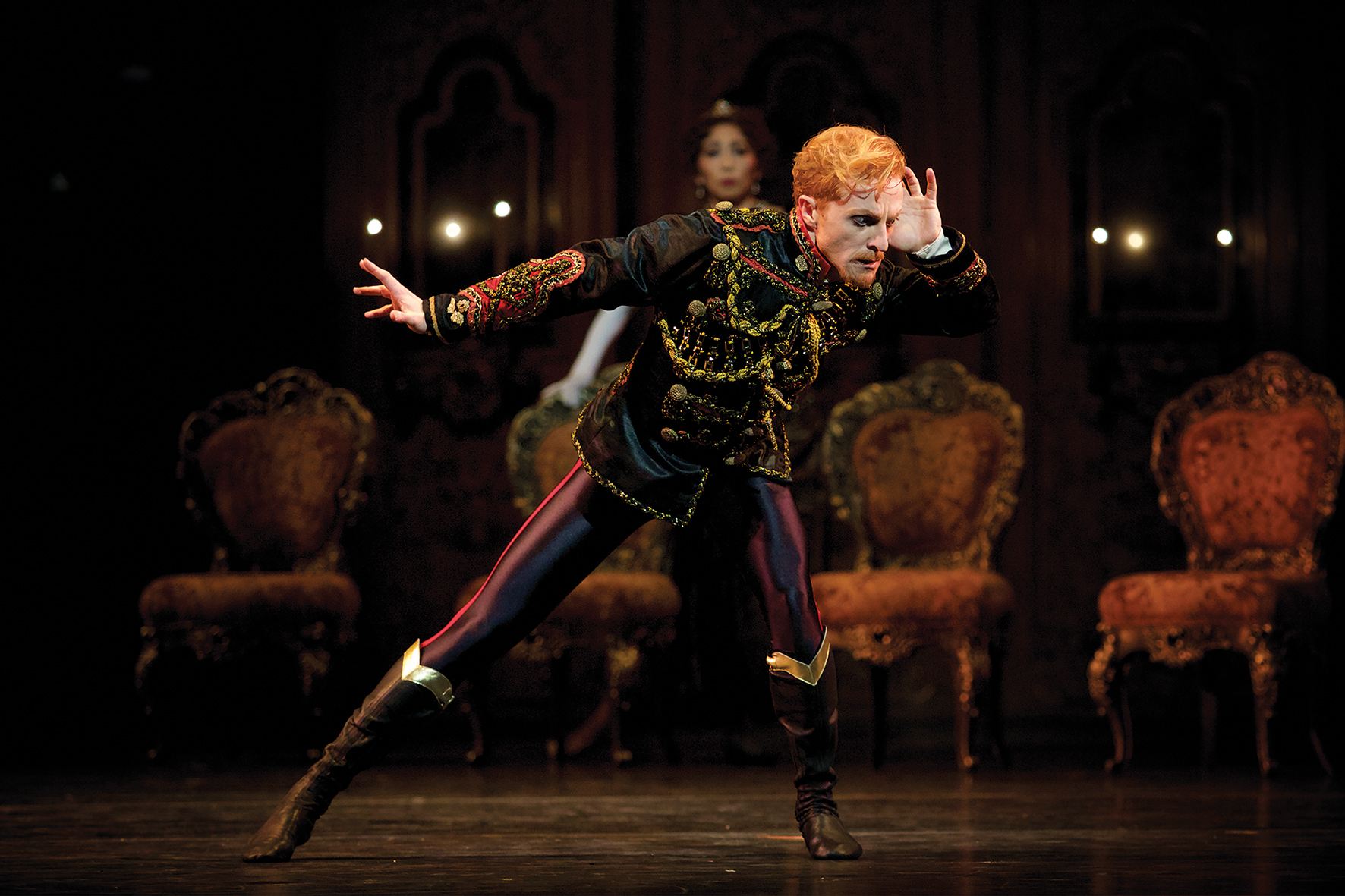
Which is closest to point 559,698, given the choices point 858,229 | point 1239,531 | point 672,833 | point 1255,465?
point 672,833

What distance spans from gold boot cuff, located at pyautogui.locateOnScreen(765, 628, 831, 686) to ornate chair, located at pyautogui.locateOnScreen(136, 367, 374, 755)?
2.33 meters

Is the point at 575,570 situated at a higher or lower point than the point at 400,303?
lower

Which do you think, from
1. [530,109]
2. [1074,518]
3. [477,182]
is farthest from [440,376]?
[1074,518]

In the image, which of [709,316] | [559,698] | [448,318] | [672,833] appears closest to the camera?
[448,318]

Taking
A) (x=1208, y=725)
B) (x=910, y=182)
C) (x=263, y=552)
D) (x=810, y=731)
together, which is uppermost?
(x=910, y=182)

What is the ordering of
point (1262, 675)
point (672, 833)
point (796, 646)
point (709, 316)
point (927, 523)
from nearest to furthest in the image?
point (709, 316) < point (796, 646) < point (672, 833) < point (1262, 675) < point (927, 523)

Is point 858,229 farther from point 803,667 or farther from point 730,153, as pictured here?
point 730,153

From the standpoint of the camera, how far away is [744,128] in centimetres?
416

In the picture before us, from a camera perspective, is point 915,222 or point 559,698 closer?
point 915,222

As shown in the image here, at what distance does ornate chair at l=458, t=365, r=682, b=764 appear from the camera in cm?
423

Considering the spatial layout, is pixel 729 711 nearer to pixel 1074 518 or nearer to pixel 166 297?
pixel 1074 518

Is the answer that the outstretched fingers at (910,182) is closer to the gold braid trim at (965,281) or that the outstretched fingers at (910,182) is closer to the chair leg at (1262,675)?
the gold braid trim at (965,281)

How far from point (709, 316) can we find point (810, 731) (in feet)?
2.58

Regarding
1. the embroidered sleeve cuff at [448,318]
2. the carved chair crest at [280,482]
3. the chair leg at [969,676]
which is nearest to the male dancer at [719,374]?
the embroidered sleeve cuff at [448,318]
